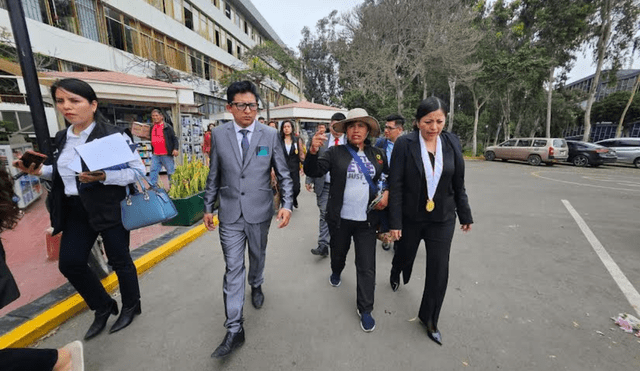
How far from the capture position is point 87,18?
1318cm

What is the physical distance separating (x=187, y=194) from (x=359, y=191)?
3.61 metres

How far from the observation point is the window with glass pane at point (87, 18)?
12859 mm

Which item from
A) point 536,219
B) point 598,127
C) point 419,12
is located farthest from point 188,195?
point 598,127

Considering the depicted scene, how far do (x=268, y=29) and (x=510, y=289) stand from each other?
4100 centimetres


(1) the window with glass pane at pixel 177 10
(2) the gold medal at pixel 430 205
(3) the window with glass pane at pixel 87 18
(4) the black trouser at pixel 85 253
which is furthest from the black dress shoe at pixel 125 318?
(1) the window with glass pane at pixel 177 10

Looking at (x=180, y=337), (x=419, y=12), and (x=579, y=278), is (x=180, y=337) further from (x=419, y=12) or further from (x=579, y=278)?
(x=419, y=12)

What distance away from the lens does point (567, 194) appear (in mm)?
8055

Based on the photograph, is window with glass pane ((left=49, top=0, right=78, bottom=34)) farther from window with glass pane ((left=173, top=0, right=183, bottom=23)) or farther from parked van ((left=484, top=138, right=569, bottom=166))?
parked van ((left=484, top=138, right=569, bottom=166))

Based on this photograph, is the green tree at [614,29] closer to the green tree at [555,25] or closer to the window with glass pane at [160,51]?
the green tree at [555,25]

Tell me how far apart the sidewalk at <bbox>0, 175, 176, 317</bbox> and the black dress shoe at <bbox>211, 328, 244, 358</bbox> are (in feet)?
5.26

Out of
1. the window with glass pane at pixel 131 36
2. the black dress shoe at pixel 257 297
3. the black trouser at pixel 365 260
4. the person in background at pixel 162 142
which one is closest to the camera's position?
the black trouser at pixel 365 260

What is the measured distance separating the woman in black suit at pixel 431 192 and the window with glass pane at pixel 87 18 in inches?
666

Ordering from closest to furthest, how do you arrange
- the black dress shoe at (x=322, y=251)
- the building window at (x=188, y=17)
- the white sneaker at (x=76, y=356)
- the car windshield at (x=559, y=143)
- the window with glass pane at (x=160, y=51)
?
the white sneaker at (x=76, y=356)
the black dress shoe at (x=322, y=251)
the car windshield at (x=559, y=143)
the window with glass pane at (x=160, y=51)
the building window at (x=188, y=17)

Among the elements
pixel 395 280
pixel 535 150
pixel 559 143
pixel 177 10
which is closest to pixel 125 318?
pixel 395 280
